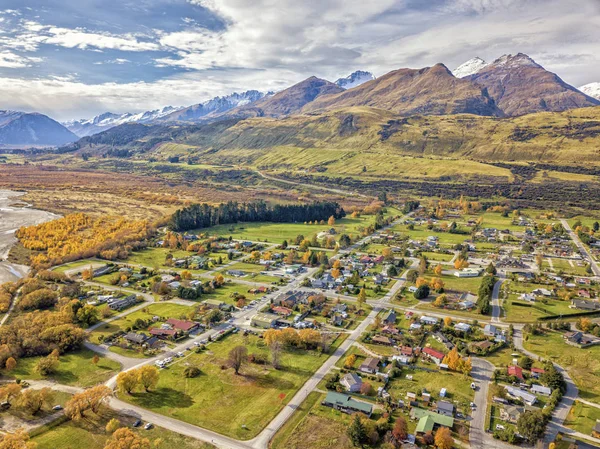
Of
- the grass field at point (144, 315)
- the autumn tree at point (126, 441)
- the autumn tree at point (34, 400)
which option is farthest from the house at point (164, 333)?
the autumn tree at point (126, 441)

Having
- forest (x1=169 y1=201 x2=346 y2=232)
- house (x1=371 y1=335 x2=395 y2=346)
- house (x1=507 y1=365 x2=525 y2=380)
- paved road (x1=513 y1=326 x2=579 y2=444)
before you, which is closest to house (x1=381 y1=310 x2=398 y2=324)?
house (x1=371 y1=335 x2=395 y2=346)

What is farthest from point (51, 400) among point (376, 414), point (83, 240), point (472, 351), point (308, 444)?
point (83, 240)

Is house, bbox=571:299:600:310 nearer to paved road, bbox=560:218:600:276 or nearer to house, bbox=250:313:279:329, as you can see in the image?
paved road, bbox=560:218:600:276

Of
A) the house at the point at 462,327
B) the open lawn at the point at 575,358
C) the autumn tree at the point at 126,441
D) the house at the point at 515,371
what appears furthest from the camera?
the house at the point at 462,327

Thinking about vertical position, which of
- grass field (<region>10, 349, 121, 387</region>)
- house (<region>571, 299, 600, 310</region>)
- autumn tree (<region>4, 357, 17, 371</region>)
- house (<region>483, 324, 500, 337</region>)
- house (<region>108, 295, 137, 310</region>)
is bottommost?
grass field (<region>10, 349, 121, 387</region>)

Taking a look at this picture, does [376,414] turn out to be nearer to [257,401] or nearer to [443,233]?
[257,401]

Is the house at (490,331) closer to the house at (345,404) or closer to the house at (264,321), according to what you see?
the house at (345,404)

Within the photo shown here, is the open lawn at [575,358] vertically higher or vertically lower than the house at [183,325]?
higher
